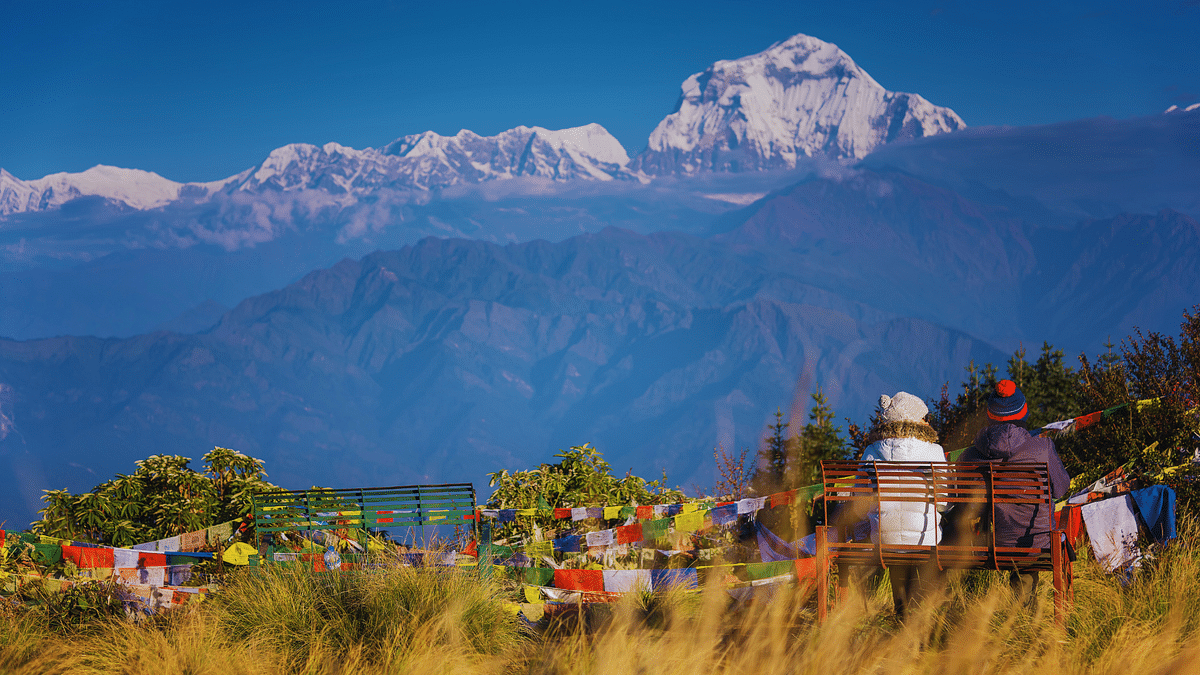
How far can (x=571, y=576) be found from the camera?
544 centimetres

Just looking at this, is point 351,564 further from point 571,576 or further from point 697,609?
point 697,609

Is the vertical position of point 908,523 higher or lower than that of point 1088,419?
lower

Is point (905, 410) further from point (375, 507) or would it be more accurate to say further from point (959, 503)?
point (375, 507)

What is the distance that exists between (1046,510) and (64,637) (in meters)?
5.37

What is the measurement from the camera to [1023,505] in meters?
4.59

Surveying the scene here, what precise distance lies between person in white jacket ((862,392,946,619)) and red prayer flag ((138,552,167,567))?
199 inches

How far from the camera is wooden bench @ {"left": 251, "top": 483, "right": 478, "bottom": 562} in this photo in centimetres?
570

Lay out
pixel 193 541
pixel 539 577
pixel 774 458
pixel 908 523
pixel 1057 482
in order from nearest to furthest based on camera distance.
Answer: pixel 1057 482 < pixel 908 523 < pixel 539 577 < pixel 193 541 < pixel 774 458

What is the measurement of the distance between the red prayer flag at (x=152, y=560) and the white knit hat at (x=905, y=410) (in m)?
A: 5.25

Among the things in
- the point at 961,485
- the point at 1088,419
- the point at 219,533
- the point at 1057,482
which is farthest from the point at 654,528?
the point at 1088,419

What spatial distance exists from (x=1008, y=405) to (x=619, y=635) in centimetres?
264

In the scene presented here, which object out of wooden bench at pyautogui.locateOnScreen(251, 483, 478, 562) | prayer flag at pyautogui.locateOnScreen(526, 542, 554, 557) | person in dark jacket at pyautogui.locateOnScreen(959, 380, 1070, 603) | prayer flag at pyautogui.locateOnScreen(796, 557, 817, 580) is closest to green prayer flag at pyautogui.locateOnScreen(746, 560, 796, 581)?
prayer flag at pyautogui.locateOnScreen(796, 557, 817, 580)

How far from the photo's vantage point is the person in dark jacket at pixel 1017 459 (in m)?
4.55

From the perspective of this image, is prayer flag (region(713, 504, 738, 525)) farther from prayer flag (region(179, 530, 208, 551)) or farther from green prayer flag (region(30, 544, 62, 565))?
green prayer flag (region(30, 544, 62, 565))
